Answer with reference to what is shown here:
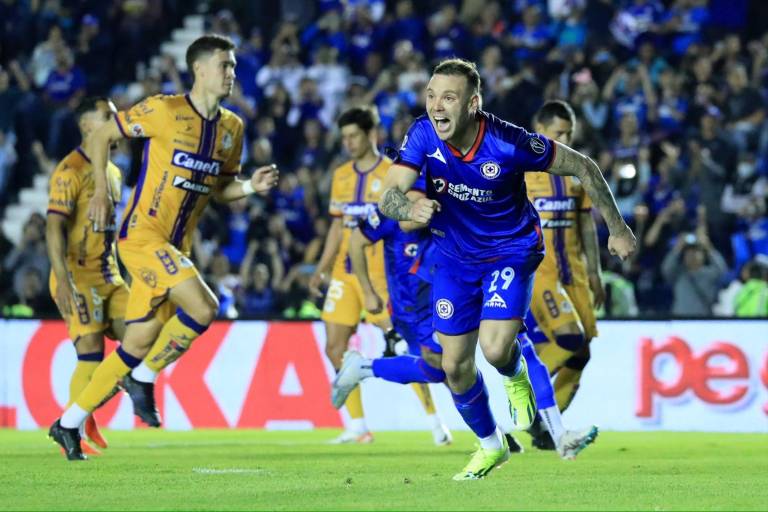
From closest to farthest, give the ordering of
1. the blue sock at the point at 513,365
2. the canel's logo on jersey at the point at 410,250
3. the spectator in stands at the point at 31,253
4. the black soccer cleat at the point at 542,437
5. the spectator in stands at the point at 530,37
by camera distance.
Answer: the blue sock at the point at 513,365, the canel's logo on jersey at the point at 410,250, the black soccer cleat at the point at 542,437, the spectator in stands at the point at 31,253, the spectator in stands at the point at 530,37

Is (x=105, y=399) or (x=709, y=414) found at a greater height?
(x=105, y=399)

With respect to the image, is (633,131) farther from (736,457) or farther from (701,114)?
(736,457)

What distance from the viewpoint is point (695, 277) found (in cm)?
1728

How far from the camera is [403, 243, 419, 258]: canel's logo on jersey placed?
38.0 ft

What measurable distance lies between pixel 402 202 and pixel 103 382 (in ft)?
11.4

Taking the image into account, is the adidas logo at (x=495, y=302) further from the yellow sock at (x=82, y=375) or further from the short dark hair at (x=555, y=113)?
the yellow sock at (x=82, y=375)

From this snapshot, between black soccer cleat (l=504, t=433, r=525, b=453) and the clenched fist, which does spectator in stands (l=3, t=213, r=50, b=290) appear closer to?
black soccer cleat (l=504, t=433, r=525, b=453)

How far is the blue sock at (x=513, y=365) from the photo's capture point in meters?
8.80

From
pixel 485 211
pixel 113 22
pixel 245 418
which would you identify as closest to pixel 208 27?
pixel 113 22

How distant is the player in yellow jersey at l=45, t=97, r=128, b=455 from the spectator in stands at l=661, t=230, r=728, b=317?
7812 millimetres

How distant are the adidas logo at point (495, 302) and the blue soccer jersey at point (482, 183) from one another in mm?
249

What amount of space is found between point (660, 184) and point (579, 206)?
7.35 metres

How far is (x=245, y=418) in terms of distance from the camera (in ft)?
51.9

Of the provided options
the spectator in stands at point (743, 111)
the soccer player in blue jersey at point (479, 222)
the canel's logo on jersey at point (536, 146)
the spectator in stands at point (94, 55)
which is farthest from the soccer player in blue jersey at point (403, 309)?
the spectator in stands at point (94, 55)
